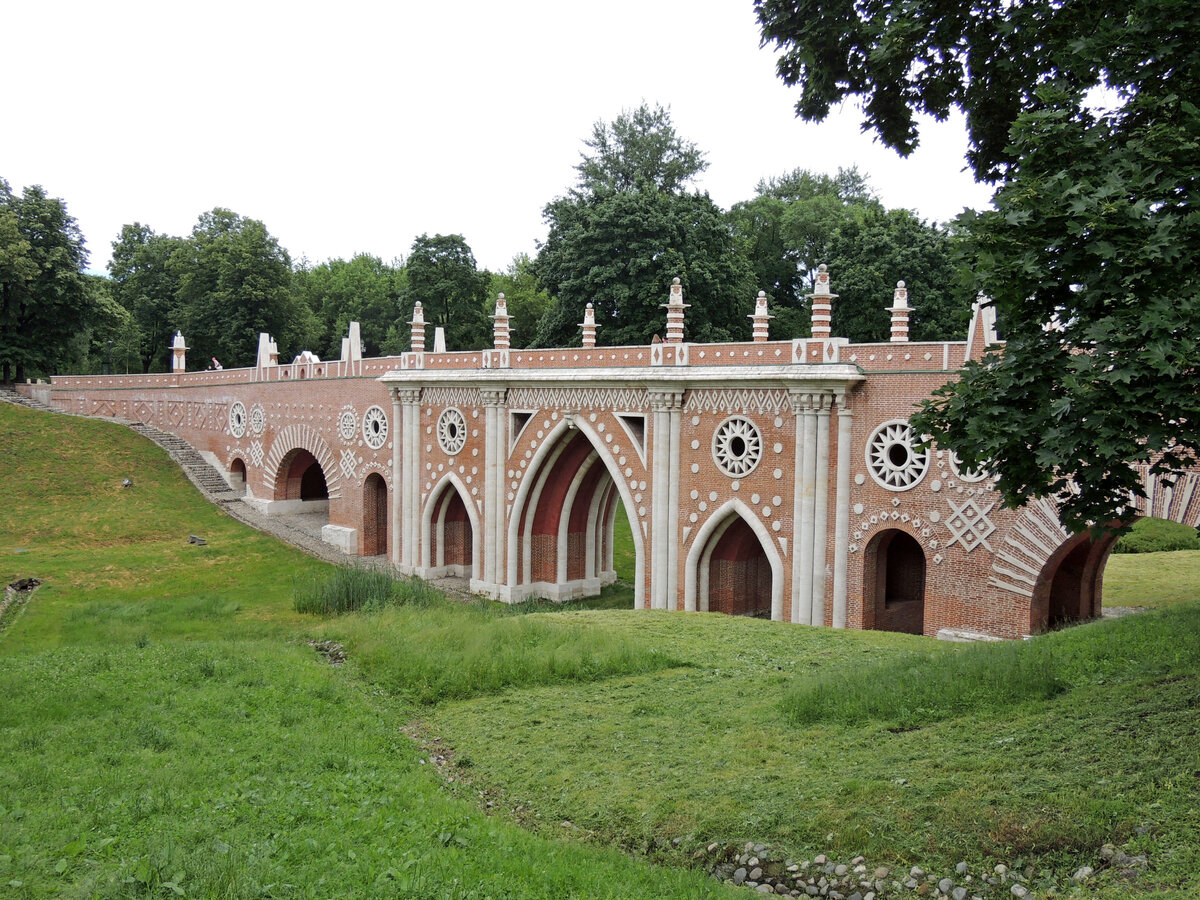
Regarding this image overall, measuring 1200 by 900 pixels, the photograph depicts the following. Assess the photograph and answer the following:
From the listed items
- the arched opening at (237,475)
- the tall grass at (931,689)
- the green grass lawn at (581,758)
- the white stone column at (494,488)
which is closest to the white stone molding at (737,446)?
the green grass lawn at (581,758)

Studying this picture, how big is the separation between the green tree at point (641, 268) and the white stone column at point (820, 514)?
13737 mm

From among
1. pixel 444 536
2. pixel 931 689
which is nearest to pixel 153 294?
pixel 444 536

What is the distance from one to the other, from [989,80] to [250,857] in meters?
9.71

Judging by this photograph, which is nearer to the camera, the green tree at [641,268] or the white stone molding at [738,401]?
the white stone molding at [738,401]

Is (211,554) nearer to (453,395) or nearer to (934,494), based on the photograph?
(453,395)

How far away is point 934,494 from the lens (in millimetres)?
16719

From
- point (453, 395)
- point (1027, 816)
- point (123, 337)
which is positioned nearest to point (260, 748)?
point (1027, 816)

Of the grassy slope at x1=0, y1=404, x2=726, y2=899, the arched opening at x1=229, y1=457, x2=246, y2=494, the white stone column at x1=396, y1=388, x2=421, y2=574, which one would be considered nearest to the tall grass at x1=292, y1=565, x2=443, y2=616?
the grassy slope at x1=0, y1=404, x2=726, y2=899

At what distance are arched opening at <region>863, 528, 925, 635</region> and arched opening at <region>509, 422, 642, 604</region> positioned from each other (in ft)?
23.0

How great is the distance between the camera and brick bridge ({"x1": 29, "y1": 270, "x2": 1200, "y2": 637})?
1653cm

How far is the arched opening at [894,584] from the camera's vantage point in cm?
1783

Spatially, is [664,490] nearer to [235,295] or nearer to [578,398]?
[578,398]

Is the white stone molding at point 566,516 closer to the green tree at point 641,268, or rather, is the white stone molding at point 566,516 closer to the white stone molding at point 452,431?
the white stone molding at point 452,431

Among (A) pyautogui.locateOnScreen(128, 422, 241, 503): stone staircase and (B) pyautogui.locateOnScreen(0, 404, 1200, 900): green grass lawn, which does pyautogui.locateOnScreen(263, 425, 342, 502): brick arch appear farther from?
(B) pyautogui.locateOnScreen(0, 404, 1200, 900): green grass lawn
